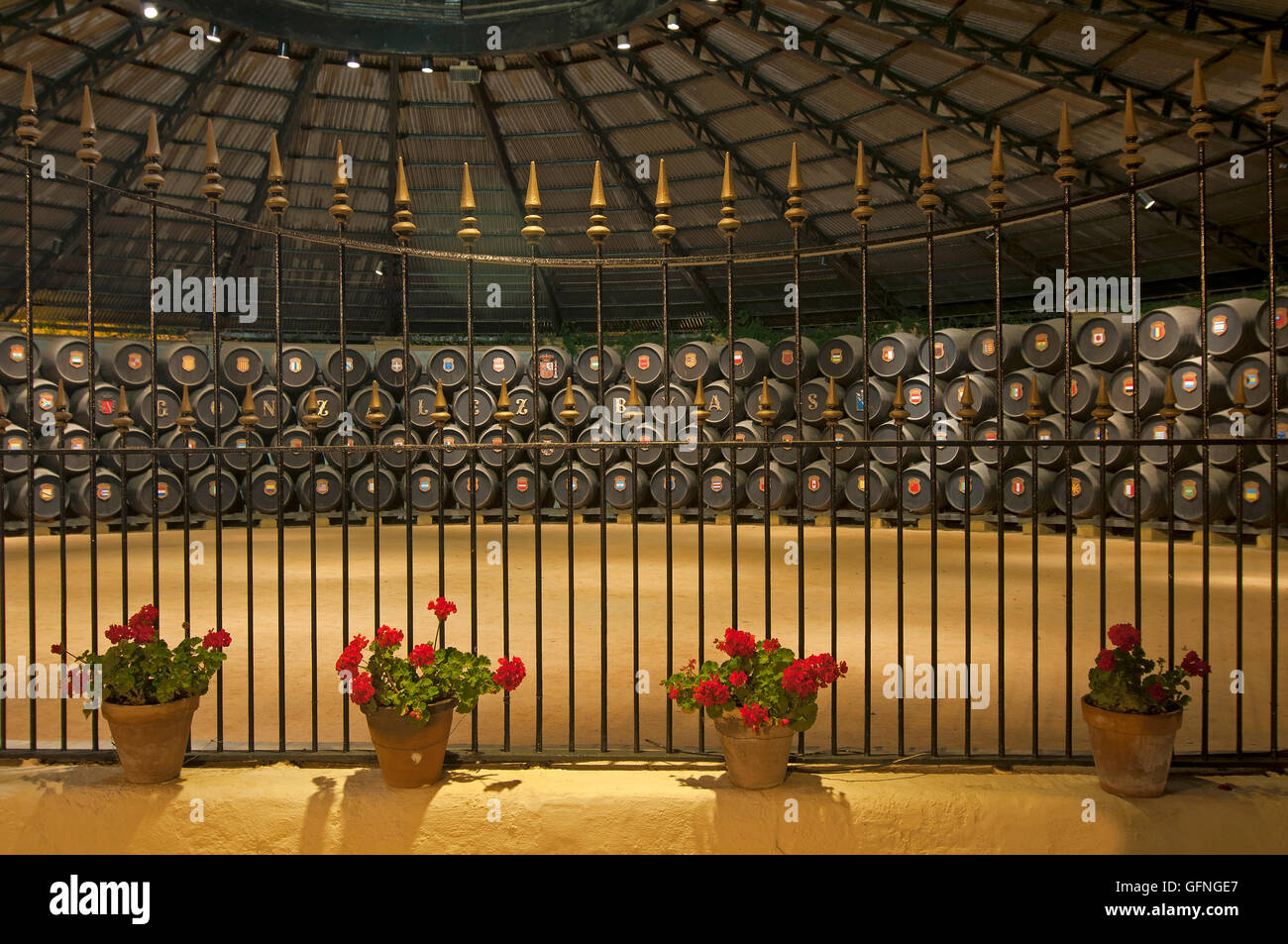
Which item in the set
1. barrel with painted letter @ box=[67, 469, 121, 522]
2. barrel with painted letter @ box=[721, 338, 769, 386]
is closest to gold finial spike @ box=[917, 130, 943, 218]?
barrel with painted letter @ box=[721, 338, 769, 386]

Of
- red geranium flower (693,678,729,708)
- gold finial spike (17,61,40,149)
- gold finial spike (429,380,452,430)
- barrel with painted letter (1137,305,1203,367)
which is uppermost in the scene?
barrel with painted letter (1137,305,1203,367)

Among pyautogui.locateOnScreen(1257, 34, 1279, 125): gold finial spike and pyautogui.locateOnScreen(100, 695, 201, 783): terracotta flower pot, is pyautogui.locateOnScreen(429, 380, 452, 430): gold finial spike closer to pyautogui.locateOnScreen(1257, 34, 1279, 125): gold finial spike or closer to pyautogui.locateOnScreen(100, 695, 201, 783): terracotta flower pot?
pyautogui.locateOnScreen(100, 695, 201, 783): terracotta flower pot

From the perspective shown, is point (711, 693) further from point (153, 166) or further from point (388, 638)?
point (153, 166)

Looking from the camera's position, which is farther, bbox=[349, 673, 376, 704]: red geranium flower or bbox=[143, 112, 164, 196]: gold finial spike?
bbox=[143, 112, 164, 196]: gold finial spike

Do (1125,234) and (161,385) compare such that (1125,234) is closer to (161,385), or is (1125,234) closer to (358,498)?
(358,498)

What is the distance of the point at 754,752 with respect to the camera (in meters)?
2.98

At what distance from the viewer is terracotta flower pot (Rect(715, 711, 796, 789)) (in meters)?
2.97

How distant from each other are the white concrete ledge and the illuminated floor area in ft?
1.42

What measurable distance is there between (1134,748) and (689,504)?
11.6 meters

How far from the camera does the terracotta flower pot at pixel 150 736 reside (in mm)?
3055

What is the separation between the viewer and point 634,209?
15.7 metres

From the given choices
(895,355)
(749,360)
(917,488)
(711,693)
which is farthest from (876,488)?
(711,693)

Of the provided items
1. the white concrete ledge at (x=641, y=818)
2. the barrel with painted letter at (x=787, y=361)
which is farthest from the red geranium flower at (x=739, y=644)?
the barrel with painted letter at (x=787, y=361)

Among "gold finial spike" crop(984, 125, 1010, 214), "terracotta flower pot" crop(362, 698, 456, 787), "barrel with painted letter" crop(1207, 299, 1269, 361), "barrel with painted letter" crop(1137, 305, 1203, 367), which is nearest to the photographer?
"terracotta flower pot" crop(362, 698, 456, 787)
